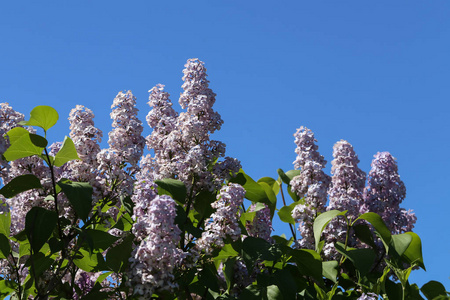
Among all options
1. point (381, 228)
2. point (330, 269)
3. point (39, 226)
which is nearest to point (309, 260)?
point (330, 269)

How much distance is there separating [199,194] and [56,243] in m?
0.79

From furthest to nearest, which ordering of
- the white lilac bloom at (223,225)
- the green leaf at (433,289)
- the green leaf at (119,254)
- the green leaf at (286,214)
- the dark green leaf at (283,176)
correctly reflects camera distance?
1. the dark green leaf at (283,176)
2. the green leaf at (286,214)
3. the green leaf at (433,289)
4. the white lilac bloom at (223,225)
5. the green leaf at (119,254)

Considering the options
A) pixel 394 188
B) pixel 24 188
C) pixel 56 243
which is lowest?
pixel 56 243

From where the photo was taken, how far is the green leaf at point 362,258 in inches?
114

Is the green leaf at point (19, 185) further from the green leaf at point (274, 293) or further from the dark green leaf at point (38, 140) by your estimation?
the green leaf at point (274, 293)

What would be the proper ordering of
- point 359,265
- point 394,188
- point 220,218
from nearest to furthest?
point 220,218 → point 359,265 → point 394,188

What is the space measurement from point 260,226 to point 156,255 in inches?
43.8

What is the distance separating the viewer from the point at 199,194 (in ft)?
9.96

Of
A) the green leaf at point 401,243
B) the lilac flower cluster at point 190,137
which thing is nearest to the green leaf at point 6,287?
the lilac flower cluster at point 190,137

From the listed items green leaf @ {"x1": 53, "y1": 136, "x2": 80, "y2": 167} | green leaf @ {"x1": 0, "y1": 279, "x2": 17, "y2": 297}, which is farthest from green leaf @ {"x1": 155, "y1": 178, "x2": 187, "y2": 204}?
green leaf @ {"x1": 0, "y1": 279, "x2": 17, "y2": 297}

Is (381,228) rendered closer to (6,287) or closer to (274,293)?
(274,293)

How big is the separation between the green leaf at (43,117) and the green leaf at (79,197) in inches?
17.6

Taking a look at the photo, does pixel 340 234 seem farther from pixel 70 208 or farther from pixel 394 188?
pixel 70 208

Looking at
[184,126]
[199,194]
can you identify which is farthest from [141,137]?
[199,194]
